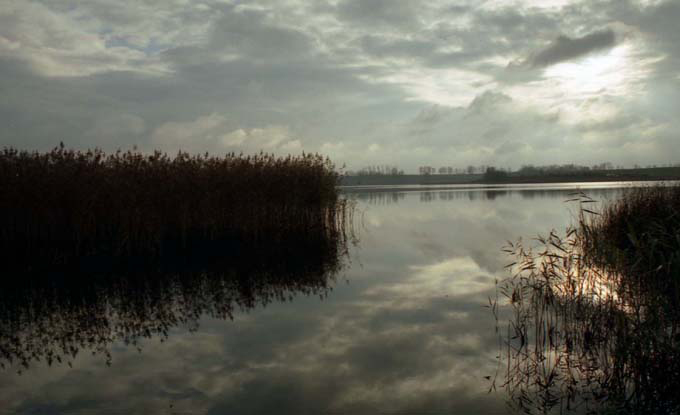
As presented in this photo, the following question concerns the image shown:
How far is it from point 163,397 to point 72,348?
2.44 meters

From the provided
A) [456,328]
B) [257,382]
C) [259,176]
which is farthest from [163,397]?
[259,176]

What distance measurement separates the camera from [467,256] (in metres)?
13.7

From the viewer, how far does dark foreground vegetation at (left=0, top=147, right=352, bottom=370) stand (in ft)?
26.0

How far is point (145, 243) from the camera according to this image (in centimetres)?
1374

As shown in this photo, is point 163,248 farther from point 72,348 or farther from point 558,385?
point 558,385

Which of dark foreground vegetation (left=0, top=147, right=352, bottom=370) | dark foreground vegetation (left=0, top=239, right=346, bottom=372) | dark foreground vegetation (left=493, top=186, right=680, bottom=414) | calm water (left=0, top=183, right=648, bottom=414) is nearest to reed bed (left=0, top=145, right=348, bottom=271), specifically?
dark foreground vegetation (left=0, top=147, right=352, bottom=370)

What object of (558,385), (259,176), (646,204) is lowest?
(558,385)

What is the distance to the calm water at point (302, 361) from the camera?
4.89m

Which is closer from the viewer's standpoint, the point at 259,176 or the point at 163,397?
the point at 163,397

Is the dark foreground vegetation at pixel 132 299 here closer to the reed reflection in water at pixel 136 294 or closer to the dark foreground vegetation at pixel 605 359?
the reed reflection in water at pixel 136 294

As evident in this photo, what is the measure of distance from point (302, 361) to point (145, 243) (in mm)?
9341

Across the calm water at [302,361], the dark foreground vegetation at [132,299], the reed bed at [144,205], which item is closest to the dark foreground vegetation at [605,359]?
the calm water at [302,361]

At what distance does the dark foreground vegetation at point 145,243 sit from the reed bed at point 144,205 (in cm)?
3

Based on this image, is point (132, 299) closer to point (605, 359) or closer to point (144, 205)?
point (144, 205)
